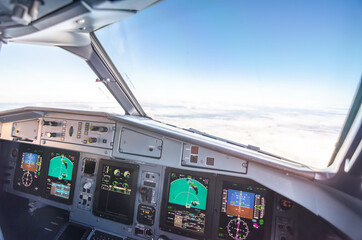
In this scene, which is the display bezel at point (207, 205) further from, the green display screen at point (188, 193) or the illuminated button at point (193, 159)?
the illuminated button at point (193, 159)

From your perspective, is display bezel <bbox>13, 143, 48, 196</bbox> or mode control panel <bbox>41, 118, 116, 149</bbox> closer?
mode control panel <bbox>41, 118, 116, 149</bbox>

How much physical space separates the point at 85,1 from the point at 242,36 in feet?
5.15

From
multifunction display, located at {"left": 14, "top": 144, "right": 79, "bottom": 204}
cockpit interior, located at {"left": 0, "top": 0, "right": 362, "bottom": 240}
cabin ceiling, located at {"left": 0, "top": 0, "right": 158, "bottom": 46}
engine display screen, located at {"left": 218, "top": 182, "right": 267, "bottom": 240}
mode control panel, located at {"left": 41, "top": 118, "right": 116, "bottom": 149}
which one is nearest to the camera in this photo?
cabin ceiling, located at {"left": 0, "top": 0, "right": 158, "bottom": 46}

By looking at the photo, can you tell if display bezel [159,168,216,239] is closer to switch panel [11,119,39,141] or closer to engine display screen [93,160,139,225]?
engine display screen [93,160,139,225]

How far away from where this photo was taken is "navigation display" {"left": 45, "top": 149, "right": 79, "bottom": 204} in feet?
10.8

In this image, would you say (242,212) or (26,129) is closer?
(242,212)

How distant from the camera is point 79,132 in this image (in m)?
3.05

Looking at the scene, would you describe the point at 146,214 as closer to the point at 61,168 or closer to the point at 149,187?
the point at 149,187

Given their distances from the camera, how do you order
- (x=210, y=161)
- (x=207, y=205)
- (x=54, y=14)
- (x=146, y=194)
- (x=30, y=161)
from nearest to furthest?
(x=54, y=14)
(x=210, y=161)
(x=207, y=205)
(x=146, y=194)
(x=30, y=161)

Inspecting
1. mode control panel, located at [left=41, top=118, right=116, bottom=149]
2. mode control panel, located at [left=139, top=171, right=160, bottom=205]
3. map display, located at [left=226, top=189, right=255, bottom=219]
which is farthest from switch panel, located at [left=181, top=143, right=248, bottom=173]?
mode control panel, located at [left=41, top=118, right=116, bottom=149]

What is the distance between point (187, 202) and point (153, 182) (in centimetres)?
45

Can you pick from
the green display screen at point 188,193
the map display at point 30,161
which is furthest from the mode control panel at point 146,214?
the map display at point 30,161

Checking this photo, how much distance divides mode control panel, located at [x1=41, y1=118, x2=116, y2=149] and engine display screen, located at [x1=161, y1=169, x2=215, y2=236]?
2.64 ft

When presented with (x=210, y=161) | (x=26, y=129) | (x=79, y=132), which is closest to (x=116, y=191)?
(x=79, y=132)
